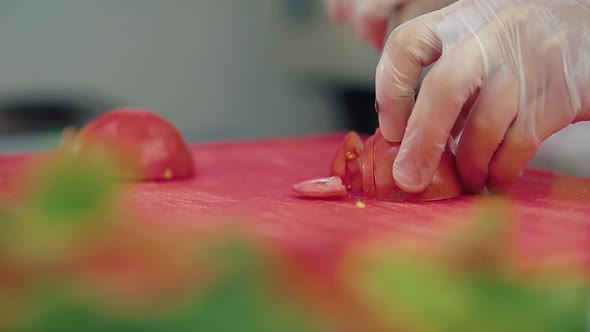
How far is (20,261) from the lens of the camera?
510 mm

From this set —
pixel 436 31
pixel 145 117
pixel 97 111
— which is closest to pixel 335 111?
pixel 97 111

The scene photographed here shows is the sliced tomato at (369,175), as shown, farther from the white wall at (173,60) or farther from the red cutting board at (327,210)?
the white wall at (173,60)

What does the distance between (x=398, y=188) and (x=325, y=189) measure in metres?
0.09

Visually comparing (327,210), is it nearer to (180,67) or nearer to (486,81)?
(486,81)

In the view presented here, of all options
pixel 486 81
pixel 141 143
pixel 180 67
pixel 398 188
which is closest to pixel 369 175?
pixel 398 188

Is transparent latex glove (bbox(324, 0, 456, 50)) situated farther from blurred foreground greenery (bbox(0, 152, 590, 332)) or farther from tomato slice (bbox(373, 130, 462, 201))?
blurred foreground greenery (bbox(0, 152, 590, 332))

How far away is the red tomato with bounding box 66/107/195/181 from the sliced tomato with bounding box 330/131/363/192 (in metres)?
0.29

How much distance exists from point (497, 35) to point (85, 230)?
1.84ft

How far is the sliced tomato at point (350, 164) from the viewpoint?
37.7 inches

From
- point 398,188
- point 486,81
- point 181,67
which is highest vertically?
point 486,81

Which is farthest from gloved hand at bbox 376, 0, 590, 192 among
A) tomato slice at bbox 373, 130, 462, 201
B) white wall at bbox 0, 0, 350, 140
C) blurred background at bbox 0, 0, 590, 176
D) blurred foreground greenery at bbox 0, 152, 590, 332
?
white wall at bbox 0, 0, 350, 140

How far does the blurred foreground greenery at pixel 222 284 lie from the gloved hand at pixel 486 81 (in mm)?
310

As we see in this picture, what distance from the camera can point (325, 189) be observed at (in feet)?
2.95

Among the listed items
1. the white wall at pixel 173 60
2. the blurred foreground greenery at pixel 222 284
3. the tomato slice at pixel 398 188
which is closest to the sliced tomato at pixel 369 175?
the tomato slice at pixel 398 188
